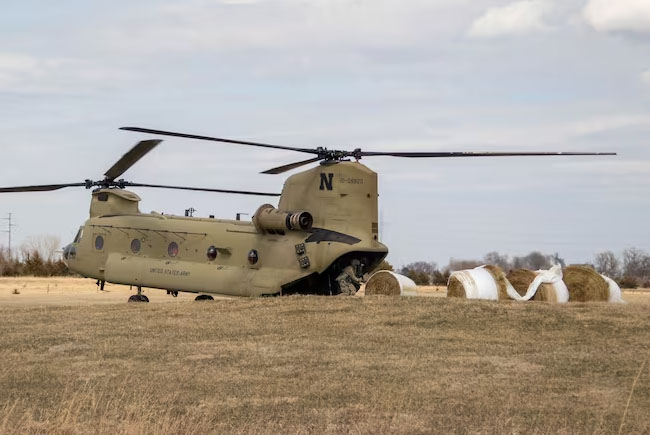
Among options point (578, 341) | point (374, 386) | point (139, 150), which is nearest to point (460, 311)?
point (578, 341)

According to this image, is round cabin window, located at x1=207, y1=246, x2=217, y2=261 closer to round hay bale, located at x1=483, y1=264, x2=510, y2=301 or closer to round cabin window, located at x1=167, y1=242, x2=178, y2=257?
round cabin window, located at x1=167, y1=242, x2=178, y2=257

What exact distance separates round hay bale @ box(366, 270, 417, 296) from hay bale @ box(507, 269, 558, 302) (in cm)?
325

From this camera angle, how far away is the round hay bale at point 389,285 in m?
25.4

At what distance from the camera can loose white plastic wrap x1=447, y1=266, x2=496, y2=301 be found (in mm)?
24156

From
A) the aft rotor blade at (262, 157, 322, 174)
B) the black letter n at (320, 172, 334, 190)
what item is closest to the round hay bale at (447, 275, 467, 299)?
the black letter n at (320, 172, 334, 190)

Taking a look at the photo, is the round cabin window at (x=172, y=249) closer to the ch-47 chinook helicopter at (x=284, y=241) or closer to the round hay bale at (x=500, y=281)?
the ch-47 chinook helicopter at (x=284, y=241)

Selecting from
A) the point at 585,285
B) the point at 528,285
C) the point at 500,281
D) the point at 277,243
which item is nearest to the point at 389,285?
the point at 500,281

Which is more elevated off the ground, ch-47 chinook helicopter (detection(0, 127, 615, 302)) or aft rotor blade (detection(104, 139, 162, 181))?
aft rotor blade (detection(104, 139, 162, 181))

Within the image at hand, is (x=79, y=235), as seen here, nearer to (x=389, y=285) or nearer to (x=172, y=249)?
(x=172, y=249)

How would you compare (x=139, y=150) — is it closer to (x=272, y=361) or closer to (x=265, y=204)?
(x=265, y=204)

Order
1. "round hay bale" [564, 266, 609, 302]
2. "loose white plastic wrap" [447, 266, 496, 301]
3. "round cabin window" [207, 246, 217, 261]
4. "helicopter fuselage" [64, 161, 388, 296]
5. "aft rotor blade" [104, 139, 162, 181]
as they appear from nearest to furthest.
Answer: "loose white plastic wrap" [447, 266, 496, 301] → "helicopter fuselage" [64, 161, 388, 296] → "round hay bale" [564, 266, 609, 302] → "round cabin window" [207, 246, 217, 261] → "aft rotor blade" [104, 139, 162, 181]

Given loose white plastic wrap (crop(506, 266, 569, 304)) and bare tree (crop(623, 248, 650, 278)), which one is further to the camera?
bare tree (crop(623, 248, 650, 278))

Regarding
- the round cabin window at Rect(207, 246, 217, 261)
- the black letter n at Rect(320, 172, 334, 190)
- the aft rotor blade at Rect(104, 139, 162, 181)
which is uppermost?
the aft rotor blade at Rect(104, 139, 162, 181)

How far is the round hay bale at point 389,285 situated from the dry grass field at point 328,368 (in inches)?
140
